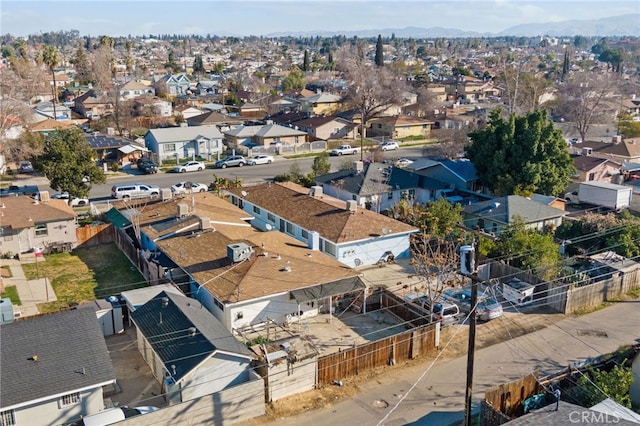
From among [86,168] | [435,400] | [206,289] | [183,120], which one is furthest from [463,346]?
[183,120]

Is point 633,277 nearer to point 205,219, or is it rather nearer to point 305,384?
point 305,384

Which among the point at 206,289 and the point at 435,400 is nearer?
the point at 435,400

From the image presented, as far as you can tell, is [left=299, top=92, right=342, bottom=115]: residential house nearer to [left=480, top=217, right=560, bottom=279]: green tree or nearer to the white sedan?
the white sedan

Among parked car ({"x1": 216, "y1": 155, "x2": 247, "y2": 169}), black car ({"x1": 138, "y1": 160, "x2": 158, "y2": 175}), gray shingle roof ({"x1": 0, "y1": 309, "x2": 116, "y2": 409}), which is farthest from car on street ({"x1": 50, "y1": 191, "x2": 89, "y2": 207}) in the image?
gray shingle roof ({"x1": 0, "y1": 309, "x2": 116, "y2": 409})

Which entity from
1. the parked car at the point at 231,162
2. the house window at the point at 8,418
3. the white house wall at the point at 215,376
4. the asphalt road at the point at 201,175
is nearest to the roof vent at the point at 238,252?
the white house wall at the point at 215,376

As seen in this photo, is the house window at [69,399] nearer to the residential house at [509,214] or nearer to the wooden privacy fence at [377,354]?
the wooden privacy fence at [377,354]

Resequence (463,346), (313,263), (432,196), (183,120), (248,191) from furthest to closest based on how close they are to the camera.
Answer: (183,120) → (432,196) → (248,191) → (313,263) → (463,346)

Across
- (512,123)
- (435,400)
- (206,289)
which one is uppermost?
(512,123)

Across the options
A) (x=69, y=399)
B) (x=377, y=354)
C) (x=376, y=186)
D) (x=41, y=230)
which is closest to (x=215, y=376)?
(x=69, y=399)
